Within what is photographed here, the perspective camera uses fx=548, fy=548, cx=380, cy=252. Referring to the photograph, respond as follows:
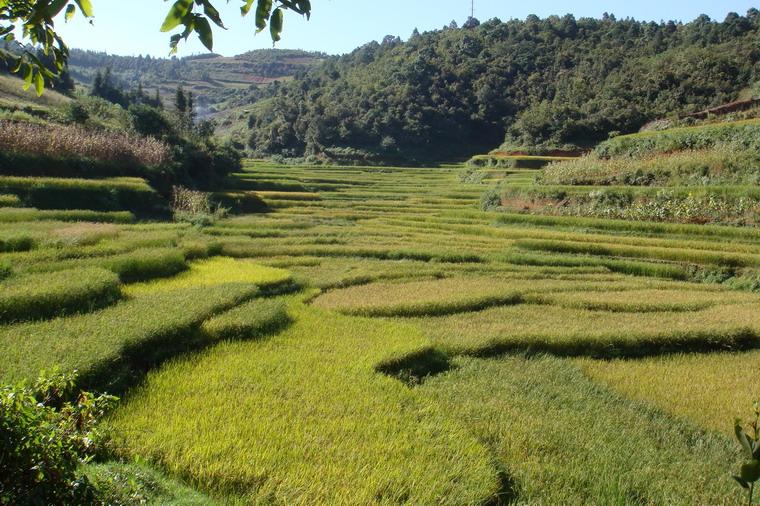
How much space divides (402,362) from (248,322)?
2.72 meters

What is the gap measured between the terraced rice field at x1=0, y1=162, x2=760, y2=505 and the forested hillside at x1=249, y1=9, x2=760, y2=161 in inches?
1375

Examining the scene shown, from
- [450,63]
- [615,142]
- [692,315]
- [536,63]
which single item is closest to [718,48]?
[536,63]

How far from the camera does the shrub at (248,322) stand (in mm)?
8867

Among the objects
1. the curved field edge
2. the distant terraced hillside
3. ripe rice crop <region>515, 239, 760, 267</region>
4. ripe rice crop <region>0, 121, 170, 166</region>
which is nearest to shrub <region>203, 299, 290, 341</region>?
the curved field edge

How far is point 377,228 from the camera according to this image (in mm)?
24266

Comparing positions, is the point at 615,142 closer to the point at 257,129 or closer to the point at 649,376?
the point at 649,376

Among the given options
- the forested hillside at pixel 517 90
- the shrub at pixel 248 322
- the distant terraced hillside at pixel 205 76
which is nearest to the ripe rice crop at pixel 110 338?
the shrub at pixel 248 322

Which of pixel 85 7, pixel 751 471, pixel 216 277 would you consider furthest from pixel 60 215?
pixel 751 471

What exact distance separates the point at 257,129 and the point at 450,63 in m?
27.5

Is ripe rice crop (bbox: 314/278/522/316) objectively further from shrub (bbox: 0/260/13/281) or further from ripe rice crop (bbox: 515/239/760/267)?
ripe rice crop (bbox: 515/239/760/267)

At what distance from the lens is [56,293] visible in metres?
8.80

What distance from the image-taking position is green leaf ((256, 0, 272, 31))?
2.50 m

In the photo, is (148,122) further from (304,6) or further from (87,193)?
(304,6)

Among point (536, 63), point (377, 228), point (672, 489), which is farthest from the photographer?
point (536, 63)
